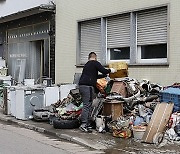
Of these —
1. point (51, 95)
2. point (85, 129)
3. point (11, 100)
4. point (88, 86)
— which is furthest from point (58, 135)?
point (11, 100)

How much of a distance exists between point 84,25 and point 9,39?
763 cm

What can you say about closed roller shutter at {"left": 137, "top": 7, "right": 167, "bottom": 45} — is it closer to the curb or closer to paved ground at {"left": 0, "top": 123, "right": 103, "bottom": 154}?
the curb

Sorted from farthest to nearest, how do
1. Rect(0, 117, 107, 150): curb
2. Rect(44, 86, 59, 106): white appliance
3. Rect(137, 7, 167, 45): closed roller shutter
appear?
Rect(44, 86, 59, 106): white appliance → Rect(137, 7, 167, 45): closed roller shutter → Rect(0, 117, 107, 150): curb

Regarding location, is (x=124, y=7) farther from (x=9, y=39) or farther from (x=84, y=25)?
(x=9, y=39)

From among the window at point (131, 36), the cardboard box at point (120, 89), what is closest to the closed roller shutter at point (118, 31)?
the window at point (131, 36)

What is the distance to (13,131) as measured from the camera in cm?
1122

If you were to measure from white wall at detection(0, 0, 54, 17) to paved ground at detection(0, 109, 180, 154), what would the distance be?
25.2 feet

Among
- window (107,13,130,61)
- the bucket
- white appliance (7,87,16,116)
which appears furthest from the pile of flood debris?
window (107,13,130,61)

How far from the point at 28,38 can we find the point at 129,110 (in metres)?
9.89

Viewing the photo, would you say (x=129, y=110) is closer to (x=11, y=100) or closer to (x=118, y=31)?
(x=118, y=31)

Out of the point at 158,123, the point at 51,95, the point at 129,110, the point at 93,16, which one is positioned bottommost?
the point at 158,123

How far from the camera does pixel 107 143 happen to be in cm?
930

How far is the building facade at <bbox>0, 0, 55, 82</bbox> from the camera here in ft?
56.5

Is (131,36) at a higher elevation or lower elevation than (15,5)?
lower
